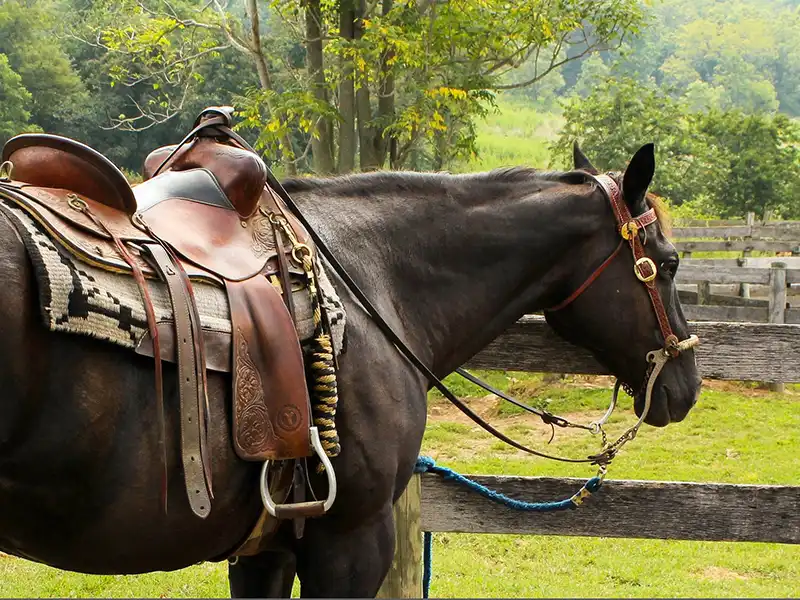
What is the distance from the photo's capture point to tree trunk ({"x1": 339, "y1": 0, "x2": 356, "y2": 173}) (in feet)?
29.6

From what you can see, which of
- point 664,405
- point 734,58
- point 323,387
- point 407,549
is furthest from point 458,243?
point 734,58

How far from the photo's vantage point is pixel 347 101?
31.0 feet

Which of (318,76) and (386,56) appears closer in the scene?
(386,56)

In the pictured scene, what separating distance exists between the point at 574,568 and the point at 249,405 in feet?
11.9

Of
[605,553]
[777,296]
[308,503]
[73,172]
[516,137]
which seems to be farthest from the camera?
[516,137]

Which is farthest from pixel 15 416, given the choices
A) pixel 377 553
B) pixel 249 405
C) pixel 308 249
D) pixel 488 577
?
pixel 488 577

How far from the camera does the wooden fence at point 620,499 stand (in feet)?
10.1

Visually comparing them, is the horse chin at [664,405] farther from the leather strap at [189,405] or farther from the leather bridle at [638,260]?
the leather strap at [189,405]

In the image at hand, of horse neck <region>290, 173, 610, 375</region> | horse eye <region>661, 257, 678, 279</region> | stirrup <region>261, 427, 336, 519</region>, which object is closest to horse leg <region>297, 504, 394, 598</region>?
stirrup <region>261, 427, 336, 519</region>

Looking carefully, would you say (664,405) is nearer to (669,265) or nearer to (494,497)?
(669,265)

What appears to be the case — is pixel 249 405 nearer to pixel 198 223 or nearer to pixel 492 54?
pixel 198 223

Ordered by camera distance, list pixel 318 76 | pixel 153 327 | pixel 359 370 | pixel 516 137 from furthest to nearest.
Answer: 1. pixel 516 137
2. pixel 318 76
3. pixel 359 370
4. pixel 153 327

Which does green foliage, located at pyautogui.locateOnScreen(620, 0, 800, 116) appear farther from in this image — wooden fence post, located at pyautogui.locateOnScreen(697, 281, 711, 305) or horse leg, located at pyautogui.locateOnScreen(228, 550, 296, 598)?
horse leg, located at pyautogui.locateOnScreen(228, 550, 296, 598)

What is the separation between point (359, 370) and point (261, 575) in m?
0.91
